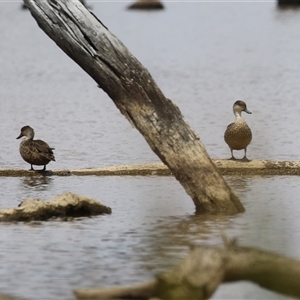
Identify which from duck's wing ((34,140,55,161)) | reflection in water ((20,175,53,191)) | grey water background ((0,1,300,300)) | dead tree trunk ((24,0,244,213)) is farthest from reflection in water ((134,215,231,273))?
duck's wing ((34,140,55,161))

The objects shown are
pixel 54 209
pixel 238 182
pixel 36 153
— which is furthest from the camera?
pixel 36 153

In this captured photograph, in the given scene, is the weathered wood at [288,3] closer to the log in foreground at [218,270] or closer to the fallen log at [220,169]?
the fallen log at [220,169]

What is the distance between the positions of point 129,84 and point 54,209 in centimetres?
112

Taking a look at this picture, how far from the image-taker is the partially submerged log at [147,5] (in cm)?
4900

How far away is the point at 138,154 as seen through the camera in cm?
1191

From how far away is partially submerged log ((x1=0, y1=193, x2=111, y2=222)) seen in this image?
8102mm

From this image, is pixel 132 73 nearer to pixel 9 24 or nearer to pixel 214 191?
pixel 214 191

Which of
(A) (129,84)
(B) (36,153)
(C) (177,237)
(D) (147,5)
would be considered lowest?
(C) (177,237)

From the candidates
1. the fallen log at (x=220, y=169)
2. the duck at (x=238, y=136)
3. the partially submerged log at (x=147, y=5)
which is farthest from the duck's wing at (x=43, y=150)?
the partially submerged log at (x=147, y=5)

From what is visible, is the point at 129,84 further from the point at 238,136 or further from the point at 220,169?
the point at 238,136

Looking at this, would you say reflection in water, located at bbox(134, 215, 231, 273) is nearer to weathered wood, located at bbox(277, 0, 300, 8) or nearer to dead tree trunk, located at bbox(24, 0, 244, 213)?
dead tree trunk, located at bbox(24, 0, 244, 213)

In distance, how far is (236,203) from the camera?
27.1ft

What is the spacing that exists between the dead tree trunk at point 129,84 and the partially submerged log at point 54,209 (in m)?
0.75

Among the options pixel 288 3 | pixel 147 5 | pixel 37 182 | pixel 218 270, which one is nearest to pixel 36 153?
pixel 37 182
